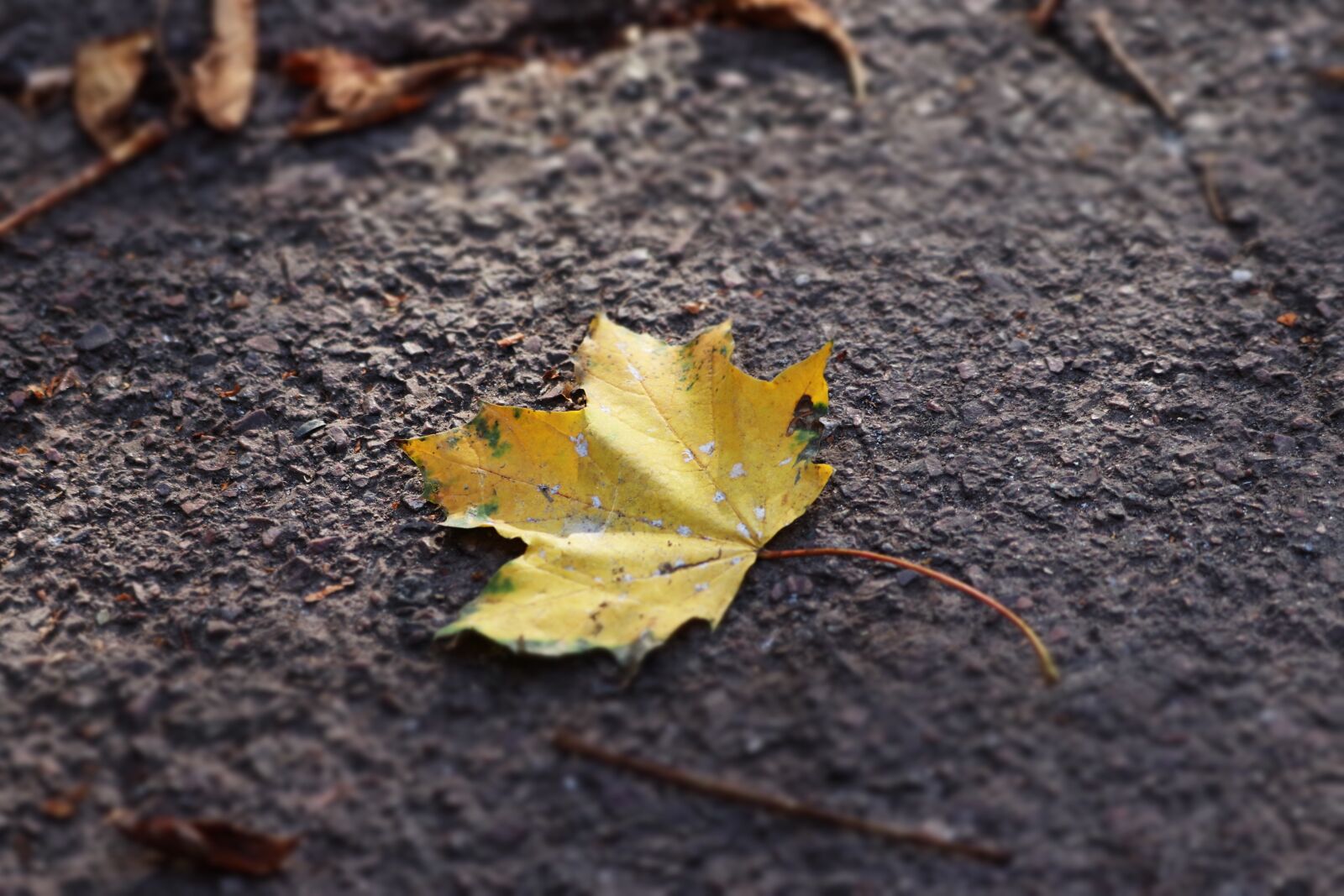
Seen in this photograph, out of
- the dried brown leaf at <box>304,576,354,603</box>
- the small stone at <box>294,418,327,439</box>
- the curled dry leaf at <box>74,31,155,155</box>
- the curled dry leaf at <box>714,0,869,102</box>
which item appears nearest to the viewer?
the dried brown leaf at <box>304,576,354,603</box>

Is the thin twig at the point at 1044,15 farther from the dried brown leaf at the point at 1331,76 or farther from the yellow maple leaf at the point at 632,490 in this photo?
the yellow maple leaf at the point at 632,490

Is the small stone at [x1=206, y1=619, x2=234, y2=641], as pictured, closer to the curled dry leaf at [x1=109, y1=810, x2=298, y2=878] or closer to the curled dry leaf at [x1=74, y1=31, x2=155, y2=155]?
the curled dry leaf at [x1=109, y1=810, x2=298, y2=878]

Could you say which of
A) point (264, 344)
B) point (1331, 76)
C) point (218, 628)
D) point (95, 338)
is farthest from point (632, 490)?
point (1331, 76)

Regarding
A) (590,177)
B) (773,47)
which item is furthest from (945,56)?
(590,177)

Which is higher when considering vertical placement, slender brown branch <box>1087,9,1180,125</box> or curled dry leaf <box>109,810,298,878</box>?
slender brown branch <box>1087,9,1180,125</box>

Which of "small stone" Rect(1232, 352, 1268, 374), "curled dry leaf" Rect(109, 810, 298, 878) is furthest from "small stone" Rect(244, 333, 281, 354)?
"small stone" Rect(1232, 352, 1268, 374)

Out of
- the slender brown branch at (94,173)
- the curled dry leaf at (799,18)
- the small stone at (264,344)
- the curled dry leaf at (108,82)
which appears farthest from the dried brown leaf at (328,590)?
the curled dry leaf at (799,18)
